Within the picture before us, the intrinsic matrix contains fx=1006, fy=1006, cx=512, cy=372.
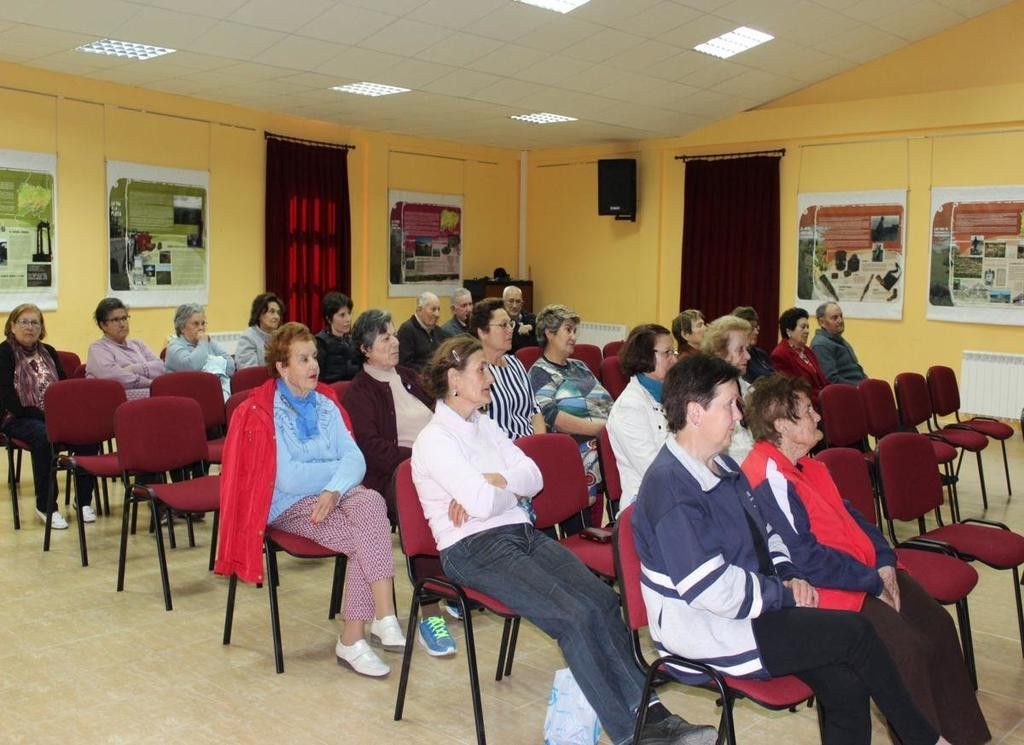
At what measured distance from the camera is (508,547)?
3117 millimetres

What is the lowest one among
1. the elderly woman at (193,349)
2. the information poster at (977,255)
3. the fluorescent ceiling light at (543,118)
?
the elderly woman at (193,349)

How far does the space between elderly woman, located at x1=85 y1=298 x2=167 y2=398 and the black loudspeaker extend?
21.6 ft

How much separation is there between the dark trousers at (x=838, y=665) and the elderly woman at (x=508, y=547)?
1.11 feet

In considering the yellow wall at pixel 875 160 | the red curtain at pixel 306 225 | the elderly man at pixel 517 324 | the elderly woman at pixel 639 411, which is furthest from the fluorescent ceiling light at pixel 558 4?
the yellow wall at pixel 875 160

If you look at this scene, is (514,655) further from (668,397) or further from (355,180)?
(355,180)

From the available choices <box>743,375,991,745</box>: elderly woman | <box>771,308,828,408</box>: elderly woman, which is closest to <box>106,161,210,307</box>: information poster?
<box>771,308,828,408</box>: elderly woman

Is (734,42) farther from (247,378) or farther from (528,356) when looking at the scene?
(247,378)

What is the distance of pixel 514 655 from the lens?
3.70m

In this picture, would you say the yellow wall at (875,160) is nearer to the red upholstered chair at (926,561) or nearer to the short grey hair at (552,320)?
the short grey hair at (552,320)

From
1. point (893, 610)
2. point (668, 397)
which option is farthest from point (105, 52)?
point (893, 610)

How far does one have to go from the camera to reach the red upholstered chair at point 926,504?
360 centimetres

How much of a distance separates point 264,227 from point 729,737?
8.43m

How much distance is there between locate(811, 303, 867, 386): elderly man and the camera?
23.1ft

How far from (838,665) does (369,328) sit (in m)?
2.49
